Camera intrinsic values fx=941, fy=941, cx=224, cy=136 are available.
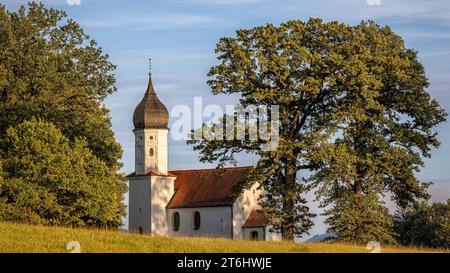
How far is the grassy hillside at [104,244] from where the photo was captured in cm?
3225

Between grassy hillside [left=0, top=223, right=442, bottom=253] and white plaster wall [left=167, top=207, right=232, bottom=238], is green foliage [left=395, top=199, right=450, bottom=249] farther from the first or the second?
grassy hillside [left=0, top=223, right=442, bottom=253]

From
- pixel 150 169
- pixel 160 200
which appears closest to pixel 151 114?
pixel 150 169

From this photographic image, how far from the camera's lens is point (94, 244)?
110ft

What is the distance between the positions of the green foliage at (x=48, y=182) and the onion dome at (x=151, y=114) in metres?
31.4

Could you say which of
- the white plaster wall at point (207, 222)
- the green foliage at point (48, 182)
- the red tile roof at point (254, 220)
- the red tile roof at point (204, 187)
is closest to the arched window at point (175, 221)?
the white plaster wall at point (207, 222)

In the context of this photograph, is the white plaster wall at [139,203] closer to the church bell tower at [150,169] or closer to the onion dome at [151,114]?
the church bell tower at [150,169]

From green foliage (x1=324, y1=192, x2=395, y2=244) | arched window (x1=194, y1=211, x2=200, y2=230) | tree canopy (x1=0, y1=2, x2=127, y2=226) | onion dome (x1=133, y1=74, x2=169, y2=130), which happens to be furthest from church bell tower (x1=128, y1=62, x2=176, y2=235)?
green foliage (x1=324, y1=192, x2=395, y2=244)

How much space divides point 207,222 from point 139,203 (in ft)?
24.6

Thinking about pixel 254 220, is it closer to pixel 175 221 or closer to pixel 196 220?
pixel 196 220

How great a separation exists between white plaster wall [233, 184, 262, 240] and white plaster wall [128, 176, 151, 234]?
912cm

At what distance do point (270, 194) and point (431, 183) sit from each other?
9.21 metres

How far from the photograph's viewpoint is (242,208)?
265 ft

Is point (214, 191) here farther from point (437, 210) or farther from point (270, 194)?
point (270, 194)
